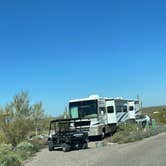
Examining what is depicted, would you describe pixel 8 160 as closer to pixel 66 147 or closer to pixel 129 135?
pixel 66 147

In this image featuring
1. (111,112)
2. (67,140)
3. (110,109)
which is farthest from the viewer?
(111,112)

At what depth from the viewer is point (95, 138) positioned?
38656 mm

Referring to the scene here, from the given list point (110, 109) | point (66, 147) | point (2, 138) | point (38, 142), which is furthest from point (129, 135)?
point (2, 138)

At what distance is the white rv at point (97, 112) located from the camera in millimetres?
37062

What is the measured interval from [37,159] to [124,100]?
2597 cm

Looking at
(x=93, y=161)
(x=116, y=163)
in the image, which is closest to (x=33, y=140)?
(x=93, y=161)

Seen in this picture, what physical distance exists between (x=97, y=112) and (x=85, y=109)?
100cm

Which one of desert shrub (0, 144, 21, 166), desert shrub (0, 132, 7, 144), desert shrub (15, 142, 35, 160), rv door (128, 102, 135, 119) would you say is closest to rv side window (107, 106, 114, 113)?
rv door (128, 102, 135, 119)

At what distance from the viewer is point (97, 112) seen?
123ft

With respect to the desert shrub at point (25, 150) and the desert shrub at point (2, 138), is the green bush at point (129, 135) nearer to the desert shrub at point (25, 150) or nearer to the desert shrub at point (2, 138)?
the desert shrub at point (2, 138)

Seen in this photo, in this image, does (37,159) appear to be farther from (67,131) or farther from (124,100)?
(124,100)

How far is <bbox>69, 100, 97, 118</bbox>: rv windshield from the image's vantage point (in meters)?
37.3

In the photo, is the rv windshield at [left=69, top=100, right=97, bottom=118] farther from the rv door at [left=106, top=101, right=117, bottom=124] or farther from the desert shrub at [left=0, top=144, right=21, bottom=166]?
the desert shrub at [left=0, top=144, right=21, bottom=166]

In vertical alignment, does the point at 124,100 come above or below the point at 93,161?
above
